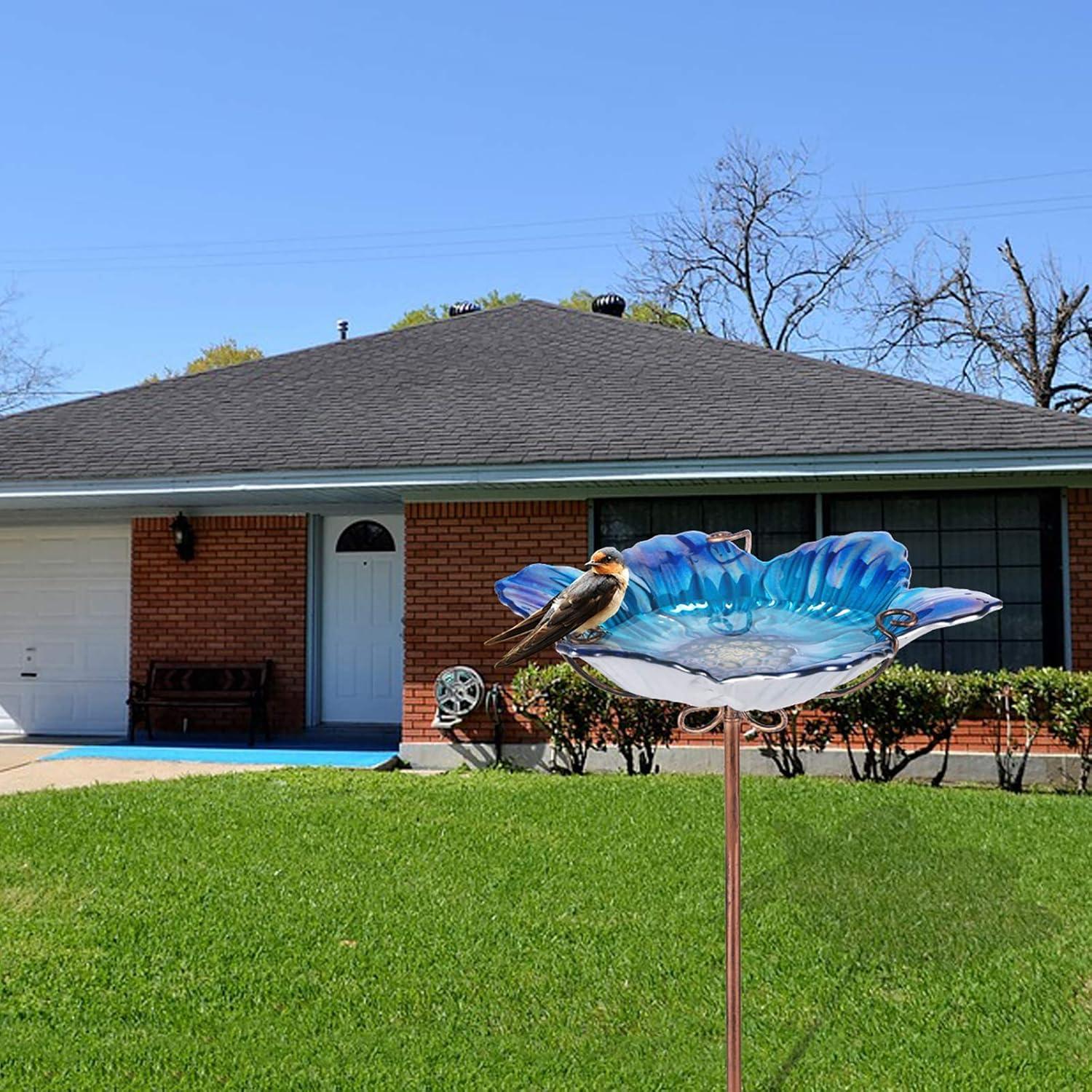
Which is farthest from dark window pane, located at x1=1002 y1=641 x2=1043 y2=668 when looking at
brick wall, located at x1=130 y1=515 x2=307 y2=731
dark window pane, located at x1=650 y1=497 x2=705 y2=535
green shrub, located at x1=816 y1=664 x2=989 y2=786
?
brick wall, located at x1=130 y1=515 x2=307 y2=731

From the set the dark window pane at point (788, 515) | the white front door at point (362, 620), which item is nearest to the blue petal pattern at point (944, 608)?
the dark window pane at point (788, 515)

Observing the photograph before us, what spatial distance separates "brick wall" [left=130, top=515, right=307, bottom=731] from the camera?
39.2ft

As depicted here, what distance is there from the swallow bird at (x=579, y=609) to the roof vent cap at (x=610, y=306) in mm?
13427

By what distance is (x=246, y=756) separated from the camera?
35.1 ft

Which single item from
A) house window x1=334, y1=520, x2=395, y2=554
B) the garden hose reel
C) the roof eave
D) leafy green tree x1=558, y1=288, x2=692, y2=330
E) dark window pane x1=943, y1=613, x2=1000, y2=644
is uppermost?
leafy green tree x1=558, y1=288, x2=692, y2=330

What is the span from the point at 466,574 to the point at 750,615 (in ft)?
23.9

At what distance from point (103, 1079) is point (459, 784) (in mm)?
5092

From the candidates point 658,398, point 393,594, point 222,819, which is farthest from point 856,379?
point 222,819

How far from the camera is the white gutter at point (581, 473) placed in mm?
9062

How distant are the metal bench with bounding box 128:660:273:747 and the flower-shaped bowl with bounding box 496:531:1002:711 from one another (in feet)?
29.1

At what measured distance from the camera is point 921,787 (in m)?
8.60

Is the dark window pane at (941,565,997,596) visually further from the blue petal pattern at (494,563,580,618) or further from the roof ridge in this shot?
the blue petal pattern at (494,563,580,618)

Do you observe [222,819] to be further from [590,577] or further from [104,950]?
[590,577]

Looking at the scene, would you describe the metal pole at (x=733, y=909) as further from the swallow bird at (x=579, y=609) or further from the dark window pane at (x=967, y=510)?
the dark window pane at (x=967, y=510)
